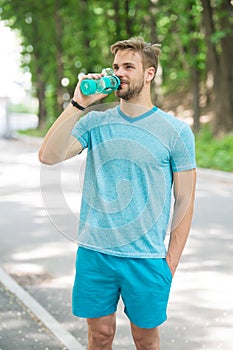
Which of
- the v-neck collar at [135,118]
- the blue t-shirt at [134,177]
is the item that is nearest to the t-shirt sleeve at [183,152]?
the blue t-shirt at [134,177]

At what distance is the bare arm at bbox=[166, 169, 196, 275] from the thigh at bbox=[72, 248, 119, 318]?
0.99 ft

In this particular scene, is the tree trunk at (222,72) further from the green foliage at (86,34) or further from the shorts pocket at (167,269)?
the shorts pocket at (167,269)

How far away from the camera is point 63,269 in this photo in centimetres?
769

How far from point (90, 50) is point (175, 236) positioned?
28.9 m

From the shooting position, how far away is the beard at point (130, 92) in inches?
130

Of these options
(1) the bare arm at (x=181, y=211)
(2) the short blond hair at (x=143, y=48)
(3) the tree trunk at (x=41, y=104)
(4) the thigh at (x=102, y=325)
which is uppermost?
(2) the short blond hair at (x=143, y=48)

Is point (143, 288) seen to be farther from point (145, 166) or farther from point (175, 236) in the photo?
point (145, 166)

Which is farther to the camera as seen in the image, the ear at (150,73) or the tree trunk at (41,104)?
the tree trunk at (41,104)

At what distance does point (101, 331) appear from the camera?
350 centimetres

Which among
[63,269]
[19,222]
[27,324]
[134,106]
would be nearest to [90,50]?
[19,222]

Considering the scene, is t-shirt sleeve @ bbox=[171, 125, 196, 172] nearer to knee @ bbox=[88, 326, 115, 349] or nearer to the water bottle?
the water bottle

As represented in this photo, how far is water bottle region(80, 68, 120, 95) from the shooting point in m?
3.17

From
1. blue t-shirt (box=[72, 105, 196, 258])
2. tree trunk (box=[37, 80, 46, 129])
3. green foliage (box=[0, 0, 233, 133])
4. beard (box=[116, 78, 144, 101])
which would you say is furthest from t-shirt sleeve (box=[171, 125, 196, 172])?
tree trunk (box=[37, 80, 46, 129])

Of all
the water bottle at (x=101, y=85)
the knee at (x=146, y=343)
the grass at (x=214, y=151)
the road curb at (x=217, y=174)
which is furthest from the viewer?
the grass at (x=214, y=151)
